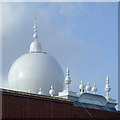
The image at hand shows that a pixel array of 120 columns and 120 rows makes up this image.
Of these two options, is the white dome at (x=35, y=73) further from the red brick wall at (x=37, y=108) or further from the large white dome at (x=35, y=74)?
the red brick wall at (x=37, y=108)

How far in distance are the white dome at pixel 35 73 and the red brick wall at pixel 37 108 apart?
11.8 m

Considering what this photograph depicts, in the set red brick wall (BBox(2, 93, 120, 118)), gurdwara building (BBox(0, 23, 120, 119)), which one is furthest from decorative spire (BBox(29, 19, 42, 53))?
red brick wall (BBox(2, 93, 120, 118))

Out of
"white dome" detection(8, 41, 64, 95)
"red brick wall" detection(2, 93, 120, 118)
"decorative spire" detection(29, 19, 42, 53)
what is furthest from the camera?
"decorative spire" detection(29, 19, 42, 53)

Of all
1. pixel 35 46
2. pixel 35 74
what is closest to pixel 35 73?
pixel 35 74

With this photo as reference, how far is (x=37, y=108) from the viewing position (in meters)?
56.4

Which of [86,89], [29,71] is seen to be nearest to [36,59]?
[29,71]

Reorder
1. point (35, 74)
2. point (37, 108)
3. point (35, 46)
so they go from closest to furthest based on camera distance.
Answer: point (37, 108) < point (35, 74) < point (35, 46)

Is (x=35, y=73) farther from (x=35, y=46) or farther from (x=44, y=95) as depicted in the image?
(x=44, y=95)

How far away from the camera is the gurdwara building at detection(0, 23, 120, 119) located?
181ft

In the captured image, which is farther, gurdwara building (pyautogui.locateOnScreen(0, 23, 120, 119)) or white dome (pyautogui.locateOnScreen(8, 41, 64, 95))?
white dome (pyautogui.locateOnScreen(8, 41, 64, 95))

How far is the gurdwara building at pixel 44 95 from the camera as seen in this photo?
181ft

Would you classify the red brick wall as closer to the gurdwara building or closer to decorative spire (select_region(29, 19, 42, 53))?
the gurdwara building

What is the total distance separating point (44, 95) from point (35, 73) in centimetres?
1543

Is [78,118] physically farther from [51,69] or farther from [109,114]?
[51,69]
